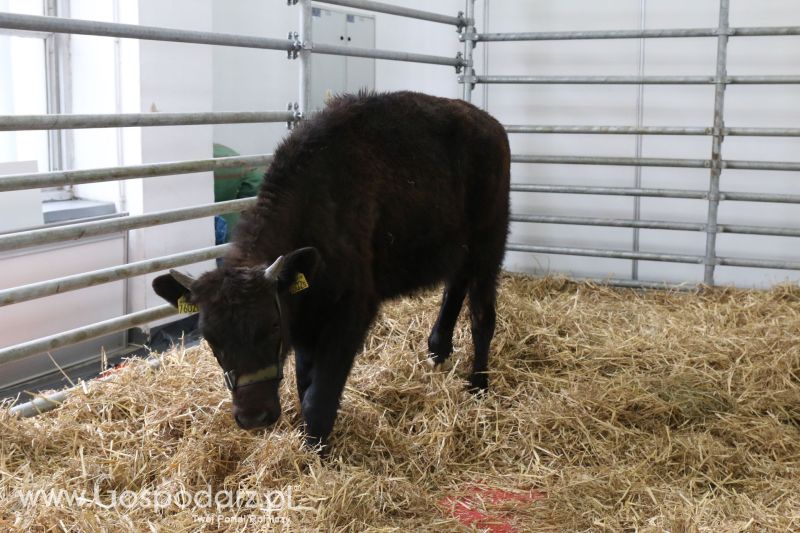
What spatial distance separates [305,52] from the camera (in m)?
4.89

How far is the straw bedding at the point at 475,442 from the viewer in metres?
3.01

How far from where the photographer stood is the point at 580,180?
6.89 m

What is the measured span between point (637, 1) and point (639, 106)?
80cm

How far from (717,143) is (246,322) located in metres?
4.22

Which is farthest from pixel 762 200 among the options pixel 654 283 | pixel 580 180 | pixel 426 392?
pixel 426 392

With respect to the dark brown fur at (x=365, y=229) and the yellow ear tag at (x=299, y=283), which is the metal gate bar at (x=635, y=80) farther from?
the yellow ear tag at (x=299, y=283)

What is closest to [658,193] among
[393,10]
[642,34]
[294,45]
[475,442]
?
[642,34]

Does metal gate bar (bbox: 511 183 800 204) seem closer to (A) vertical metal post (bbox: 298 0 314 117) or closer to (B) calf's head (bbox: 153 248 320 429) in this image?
(A) vertical metal post (bbox: 298 0 314 117)

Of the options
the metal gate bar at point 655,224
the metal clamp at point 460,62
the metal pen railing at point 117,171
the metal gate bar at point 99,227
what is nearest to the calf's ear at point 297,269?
the metal gate bar at point 99,227

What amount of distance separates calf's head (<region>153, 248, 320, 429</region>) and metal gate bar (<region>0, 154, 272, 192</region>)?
3.04 ft

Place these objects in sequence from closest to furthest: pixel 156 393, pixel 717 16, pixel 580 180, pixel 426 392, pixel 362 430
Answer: pixel 362 430, pixel 156 393, pixel 426 392, pixel 717 16, pixel 580 180

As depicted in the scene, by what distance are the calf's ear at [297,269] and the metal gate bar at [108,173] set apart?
1.24 metres

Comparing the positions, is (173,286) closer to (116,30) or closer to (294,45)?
(116,30)

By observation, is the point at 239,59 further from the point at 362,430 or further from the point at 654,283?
the point at 362,430
